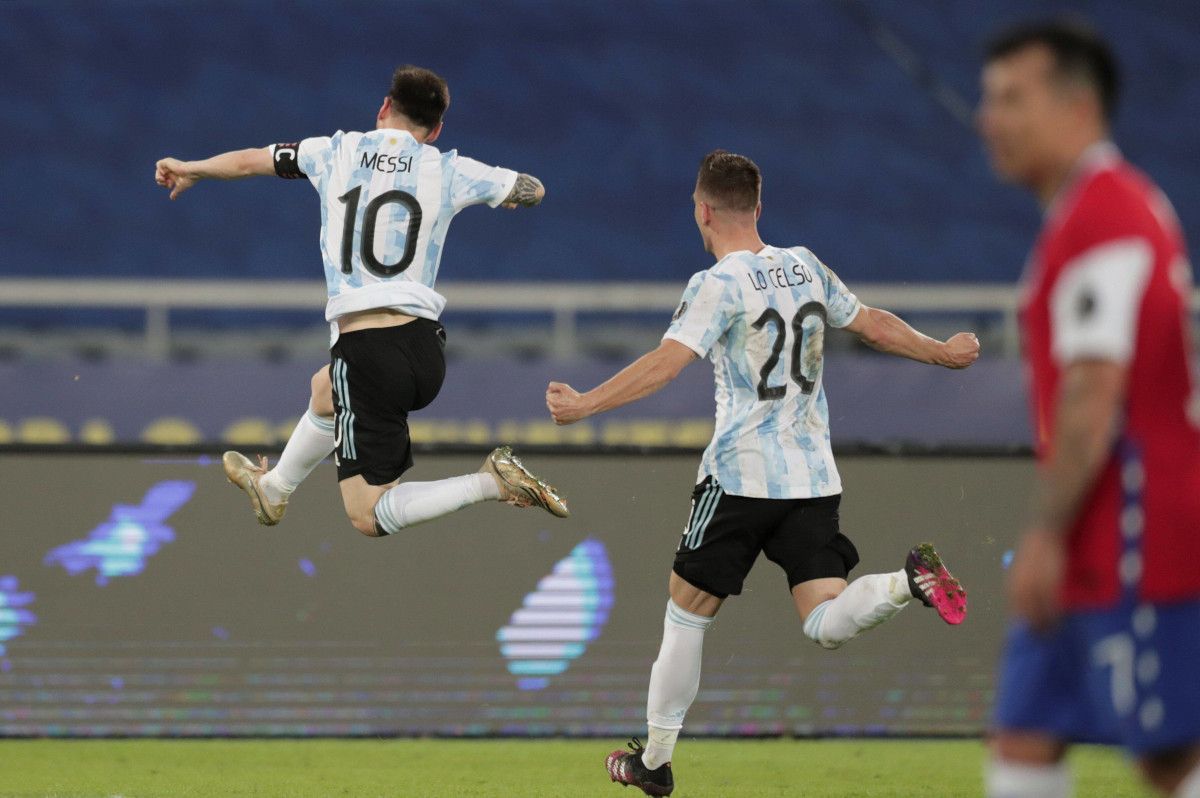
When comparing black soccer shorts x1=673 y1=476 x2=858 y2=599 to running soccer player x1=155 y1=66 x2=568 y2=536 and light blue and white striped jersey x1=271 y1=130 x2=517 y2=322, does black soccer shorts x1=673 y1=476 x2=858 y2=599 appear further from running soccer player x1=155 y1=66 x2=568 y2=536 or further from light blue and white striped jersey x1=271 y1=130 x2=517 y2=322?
light blue and white striped jersey x1=271 y1=130 x2=517 y2=322

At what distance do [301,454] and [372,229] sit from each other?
0.94 m

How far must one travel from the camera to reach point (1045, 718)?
2451mm

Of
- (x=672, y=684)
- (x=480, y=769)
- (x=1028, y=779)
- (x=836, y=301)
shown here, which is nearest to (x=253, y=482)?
(x=480, y=769)

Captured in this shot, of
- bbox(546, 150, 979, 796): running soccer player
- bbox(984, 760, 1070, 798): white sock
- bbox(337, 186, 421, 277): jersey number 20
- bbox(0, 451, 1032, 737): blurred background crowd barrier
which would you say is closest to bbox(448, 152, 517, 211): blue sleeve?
bbox(337, 186, 421, 277): jersey number 20

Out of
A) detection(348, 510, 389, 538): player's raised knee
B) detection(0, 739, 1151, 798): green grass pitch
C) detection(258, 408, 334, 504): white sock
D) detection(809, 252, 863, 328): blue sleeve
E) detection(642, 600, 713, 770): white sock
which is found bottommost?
detection(0, 739, 1151, 798): green grass pitch

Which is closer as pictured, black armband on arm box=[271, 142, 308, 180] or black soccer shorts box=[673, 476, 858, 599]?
black soccer shorts box=[673, 476, 858, 599]

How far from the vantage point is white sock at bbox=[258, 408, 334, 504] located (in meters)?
5.68

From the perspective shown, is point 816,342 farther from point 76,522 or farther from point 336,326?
point 76,522

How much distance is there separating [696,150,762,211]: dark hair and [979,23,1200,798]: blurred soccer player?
2431 millimetres

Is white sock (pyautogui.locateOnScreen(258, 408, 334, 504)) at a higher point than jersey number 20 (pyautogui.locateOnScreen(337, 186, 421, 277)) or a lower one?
lower

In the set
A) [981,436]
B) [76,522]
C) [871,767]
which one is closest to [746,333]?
[871,767]

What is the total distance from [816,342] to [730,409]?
35 cm

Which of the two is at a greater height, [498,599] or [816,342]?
[816,342]

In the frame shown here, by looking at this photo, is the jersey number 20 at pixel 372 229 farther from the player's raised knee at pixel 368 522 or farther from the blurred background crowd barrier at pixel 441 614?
the blurred background crowd barrier at pixel 441 614
